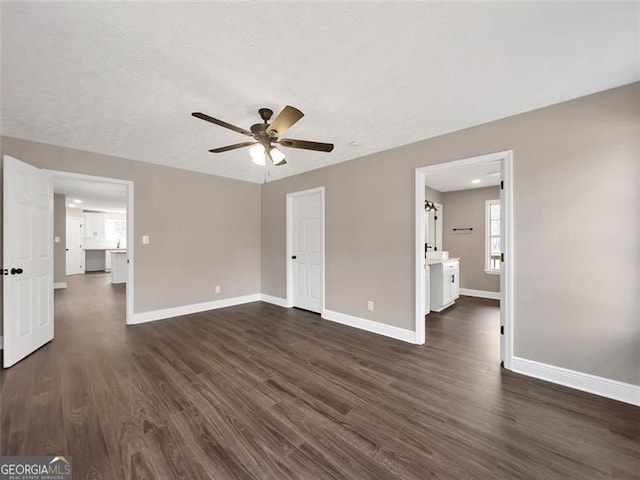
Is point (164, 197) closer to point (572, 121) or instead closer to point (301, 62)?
point (301, 62)

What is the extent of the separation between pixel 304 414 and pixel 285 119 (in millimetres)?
2210

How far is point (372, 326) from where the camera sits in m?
3.63

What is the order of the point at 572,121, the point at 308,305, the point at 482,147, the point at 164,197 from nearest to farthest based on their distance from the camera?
the point at 572,121 < the point at 482,147 < the point at 164,197 < the point at 308,305

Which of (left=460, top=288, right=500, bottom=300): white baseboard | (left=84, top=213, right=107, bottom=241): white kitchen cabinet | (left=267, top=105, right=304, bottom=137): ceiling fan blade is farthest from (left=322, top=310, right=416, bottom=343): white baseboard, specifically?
(left=84, top=213, right=107, bottom=241): white kitchen cabinet

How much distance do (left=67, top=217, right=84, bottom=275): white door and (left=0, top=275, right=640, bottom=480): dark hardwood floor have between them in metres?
7.78

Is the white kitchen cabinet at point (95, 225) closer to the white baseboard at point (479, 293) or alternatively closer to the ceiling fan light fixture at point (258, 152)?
the ceiling fan light fixture at point (258, 152)

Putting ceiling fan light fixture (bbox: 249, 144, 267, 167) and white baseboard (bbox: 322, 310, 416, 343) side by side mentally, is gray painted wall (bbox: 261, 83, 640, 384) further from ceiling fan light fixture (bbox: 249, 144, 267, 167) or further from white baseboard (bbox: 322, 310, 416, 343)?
ceiling fan light fixture (bbox: 249, 144, 267, 167)

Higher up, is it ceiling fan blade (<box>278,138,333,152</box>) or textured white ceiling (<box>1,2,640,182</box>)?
textured white ceiling (<box>1,2,640,182</box>)

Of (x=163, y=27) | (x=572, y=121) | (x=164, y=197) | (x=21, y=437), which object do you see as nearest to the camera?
(x=163, y=27)

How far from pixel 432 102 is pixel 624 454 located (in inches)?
108

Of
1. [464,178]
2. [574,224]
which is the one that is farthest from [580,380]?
[464,178]

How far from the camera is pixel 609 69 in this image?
188cm

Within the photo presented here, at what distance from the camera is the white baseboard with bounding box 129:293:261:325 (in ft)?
13.2

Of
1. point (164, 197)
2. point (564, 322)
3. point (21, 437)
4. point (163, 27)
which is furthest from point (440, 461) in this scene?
point (164, 197)
